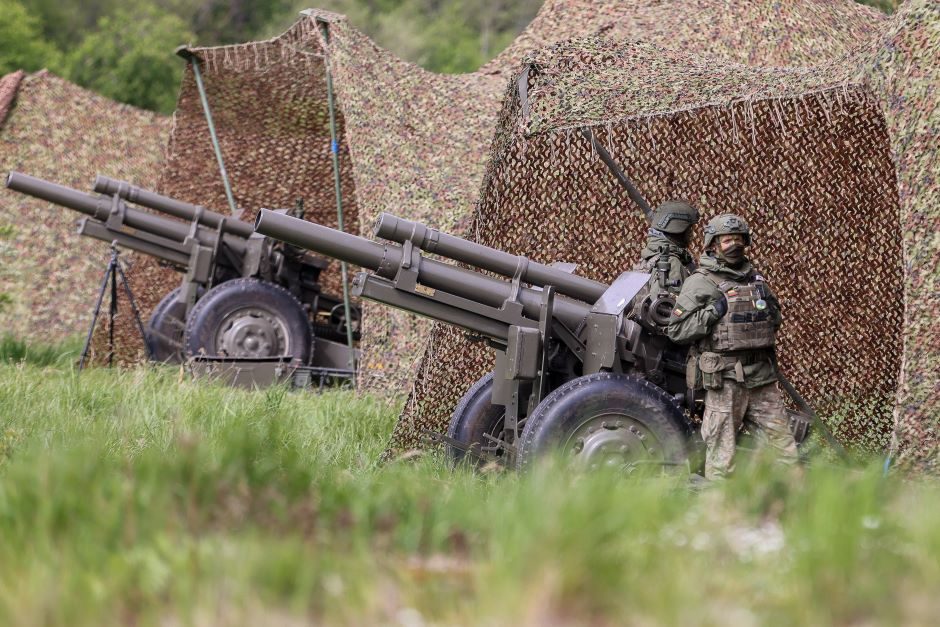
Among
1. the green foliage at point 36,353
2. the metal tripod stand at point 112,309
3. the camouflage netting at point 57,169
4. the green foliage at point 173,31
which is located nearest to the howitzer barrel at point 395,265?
the metal tripod stand at point 112,309

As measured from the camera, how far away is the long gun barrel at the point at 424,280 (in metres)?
7.01

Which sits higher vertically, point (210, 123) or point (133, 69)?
point (133, 69)

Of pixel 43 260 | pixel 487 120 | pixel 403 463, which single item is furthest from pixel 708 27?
pixel 43 260

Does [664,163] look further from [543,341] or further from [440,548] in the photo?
[440,548]

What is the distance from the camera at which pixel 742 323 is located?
22.1 feet

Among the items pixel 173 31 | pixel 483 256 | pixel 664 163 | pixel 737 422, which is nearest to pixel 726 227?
pixel 737 422

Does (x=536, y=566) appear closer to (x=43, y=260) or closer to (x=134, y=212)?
(x=134, y=212)

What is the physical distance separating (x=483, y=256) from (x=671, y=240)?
3.59ft

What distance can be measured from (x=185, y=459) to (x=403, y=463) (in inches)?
133

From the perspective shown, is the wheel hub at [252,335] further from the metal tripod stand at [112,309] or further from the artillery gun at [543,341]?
the artillery gun at [543,341]

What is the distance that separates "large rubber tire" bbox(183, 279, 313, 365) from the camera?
11719 mm

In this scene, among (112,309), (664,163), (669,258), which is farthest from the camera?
(112,309)

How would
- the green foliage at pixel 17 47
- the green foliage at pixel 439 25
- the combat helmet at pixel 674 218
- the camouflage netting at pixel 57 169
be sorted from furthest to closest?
the green foliage at pixel 439 25, the green foliage at pixel 17 47, the camouflage netting at pixel 57 169, the combat helmet at pixel 674 218

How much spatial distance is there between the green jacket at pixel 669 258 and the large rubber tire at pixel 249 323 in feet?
16.1
